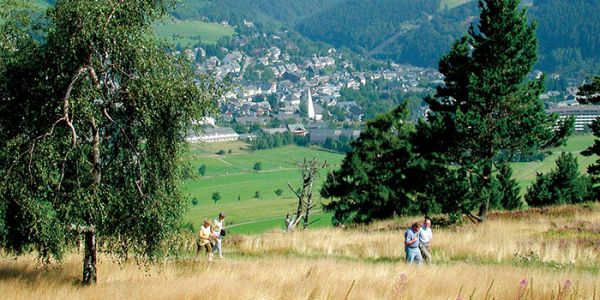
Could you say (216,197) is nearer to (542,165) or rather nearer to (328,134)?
(542,165)

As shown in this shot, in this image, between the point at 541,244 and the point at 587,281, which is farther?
the point at 541,244

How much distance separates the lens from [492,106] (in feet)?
86.1

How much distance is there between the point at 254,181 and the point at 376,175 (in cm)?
8420

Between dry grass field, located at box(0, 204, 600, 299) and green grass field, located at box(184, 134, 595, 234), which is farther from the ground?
dry grass field, located at box(0, 204, 600, 299)

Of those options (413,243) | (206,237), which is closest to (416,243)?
(413,243)

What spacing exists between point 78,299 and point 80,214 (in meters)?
1.74

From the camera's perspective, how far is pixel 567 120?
25.8m

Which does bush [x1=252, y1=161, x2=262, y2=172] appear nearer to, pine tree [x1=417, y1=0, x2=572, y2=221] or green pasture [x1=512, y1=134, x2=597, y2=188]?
green pasture [x1=512, y1=134, x2=597, y2=188]

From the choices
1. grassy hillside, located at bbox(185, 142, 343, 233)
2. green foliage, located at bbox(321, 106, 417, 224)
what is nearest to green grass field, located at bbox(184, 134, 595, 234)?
grassy hillside, located at bbox(185, 142, 343, 233)

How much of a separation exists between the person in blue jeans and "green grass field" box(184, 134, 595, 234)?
5317cm

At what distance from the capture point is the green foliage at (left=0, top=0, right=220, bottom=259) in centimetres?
1190

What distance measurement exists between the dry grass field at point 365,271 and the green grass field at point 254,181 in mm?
48431

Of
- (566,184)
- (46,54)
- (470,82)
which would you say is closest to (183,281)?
(46,54)

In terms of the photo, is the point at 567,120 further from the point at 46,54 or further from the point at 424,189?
the point at 46,54
